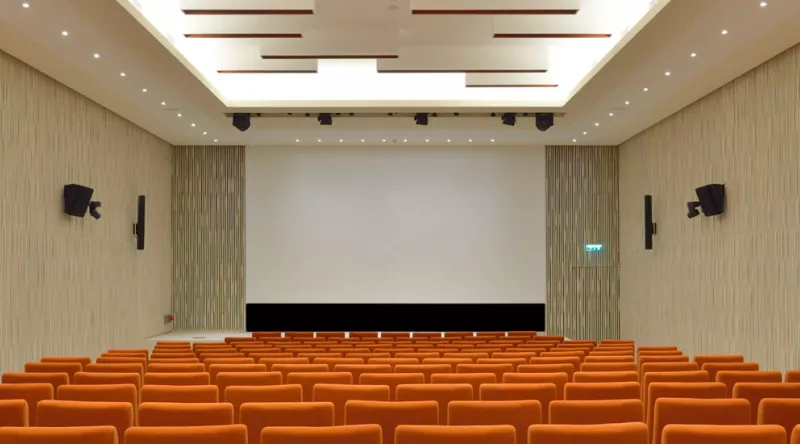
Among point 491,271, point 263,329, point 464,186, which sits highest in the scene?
point 464,186

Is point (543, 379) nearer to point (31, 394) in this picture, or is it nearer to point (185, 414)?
point (185, 414)

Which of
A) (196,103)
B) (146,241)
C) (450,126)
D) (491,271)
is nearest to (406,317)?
(491,271)

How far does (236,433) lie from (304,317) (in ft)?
51.2

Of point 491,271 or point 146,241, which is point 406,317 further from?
point 146,241

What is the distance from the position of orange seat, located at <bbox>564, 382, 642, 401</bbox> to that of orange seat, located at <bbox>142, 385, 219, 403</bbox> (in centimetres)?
242

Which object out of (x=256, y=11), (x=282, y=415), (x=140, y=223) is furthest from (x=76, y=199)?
(x=282, y=415)

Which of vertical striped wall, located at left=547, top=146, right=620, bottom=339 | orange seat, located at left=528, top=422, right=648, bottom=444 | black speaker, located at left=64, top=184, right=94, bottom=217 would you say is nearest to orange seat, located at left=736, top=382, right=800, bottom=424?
orange seat, located at left=528, top=422, right=648, bottom=444

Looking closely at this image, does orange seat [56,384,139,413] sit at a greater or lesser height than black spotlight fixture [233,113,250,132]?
lesser

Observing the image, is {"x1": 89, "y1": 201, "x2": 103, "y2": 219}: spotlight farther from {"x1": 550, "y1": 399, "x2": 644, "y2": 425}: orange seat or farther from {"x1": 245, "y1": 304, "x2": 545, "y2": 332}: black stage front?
{"x1": 550, "y1": 399, "x2": 644, "y2": 425}: orange seat

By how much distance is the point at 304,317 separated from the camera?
60.1 ft

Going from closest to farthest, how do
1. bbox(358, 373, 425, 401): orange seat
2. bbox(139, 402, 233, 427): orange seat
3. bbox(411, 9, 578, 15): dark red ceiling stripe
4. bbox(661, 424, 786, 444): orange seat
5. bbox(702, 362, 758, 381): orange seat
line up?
bbox(661, 424, 786, 444): orange seat → bbox(139, 402, 233, 427): orange seat → bbox(358, 373, 425, 401): orange seat → bbox(702, 362, 758, 381): orange seat → bbox(411, 9, 578, 15): dark red ceiling stripe

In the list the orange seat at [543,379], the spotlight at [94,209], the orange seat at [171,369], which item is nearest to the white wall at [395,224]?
the spotlight at [94,209]

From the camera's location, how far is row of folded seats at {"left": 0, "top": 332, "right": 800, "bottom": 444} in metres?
2.80

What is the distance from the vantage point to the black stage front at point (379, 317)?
59.8 ft
